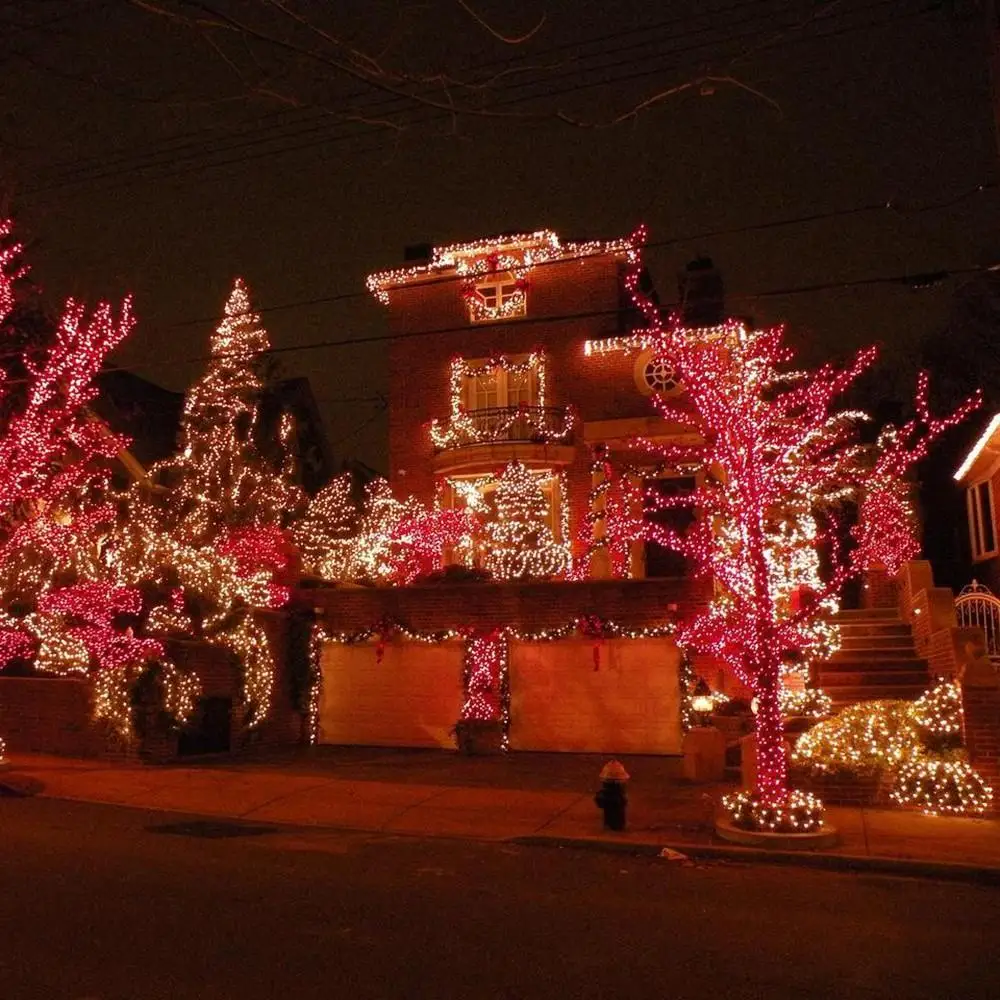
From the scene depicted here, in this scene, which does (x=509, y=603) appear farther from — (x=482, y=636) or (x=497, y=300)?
(x=497, y=300)

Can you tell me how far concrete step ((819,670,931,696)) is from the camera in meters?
15.5

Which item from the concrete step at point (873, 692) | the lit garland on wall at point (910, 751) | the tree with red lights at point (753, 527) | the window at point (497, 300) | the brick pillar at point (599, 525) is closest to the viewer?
the tree with red lights at point (753, 527)

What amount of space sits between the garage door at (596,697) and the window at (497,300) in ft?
27.9

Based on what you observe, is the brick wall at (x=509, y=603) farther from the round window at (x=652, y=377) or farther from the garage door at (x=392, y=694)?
the round window at (x=652, y=377)

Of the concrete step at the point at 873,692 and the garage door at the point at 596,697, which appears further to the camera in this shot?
the garage door at the point at 596,697

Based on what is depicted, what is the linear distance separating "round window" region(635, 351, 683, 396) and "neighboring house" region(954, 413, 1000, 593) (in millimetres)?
5756

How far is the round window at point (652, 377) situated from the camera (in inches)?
868

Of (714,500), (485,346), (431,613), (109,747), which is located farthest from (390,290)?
(714,500)

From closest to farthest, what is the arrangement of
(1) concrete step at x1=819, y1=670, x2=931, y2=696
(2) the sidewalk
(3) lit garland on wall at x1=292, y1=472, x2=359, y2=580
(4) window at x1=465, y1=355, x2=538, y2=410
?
(2) the sidewalk
(1) concrete step at x1=819, y1=670, x2=931, y2=696
(3) lit garland on wall at x1=292, y1=472, x2=359, y2=580
(4) window at x1=465, y1=355, x2=538, y2=410

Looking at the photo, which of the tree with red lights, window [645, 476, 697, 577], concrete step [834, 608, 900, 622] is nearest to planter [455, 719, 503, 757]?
concrete step [834, 608, 900, 622]

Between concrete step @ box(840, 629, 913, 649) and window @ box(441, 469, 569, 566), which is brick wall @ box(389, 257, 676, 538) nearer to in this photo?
window @ box(441, 469, 569, 566)

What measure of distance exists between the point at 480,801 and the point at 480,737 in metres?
4.41

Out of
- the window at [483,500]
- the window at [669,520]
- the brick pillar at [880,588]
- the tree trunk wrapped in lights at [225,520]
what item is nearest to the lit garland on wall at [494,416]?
the window at [483,500]

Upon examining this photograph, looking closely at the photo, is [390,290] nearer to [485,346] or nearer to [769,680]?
[485,346]
